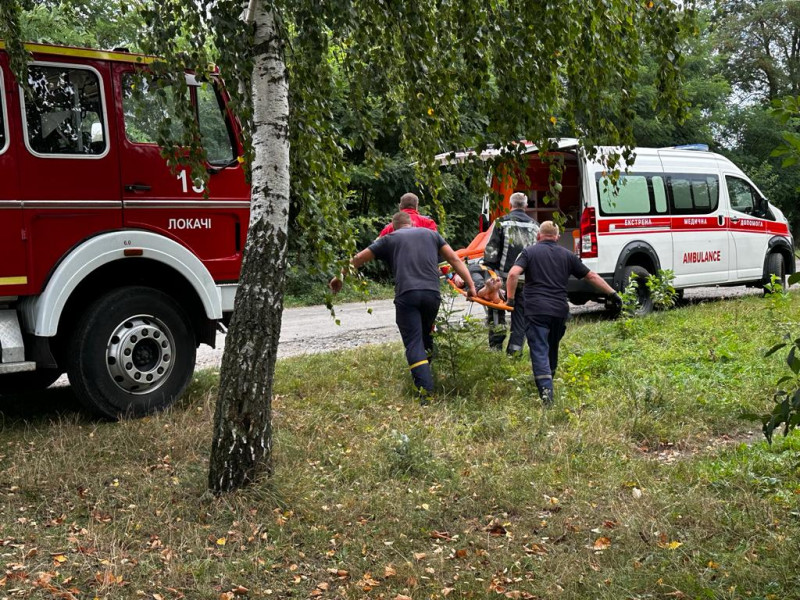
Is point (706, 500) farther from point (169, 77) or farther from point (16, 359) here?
point (16, 359)

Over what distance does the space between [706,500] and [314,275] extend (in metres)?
2.74

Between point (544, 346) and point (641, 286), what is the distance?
5488mm

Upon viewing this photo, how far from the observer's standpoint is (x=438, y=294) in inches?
310

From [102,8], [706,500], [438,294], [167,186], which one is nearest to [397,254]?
[438,294]

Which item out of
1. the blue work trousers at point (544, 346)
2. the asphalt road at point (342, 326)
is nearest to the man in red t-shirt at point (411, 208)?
the asphalt road at point (342, 326)

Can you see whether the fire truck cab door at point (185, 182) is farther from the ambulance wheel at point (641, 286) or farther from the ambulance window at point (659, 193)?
the ambulance window at point (659, 193)

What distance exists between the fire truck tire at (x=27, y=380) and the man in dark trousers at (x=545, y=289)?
3869mm

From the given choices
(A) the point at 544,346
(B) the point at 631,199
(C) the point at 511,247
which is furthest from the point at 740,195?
(A) the point at 544,346

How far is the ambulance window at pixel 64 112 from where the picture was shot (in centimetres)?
646

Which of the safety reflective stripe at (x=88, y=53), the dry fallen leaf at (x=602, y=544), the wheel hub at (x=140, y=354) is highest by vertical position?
the safety reflective stripe at (x=88, y=53)

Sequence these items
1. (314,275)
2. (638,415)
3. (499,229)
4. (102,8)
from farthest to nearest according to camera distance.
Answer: (102,8), (499,229), (638,415), (314,275)

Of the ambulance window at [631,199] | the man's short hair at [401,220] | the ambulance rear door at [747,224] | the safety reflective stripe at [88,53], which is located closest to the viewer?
the safety reflective stripe at [88,53]

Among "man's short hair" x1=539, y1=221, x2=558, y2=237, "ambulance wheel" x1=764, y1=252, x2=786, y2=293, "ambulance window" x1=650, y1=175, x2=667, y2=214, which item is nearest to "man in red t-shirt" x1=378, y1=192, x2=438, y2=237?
"man's short hair" x1=539, y1=221, x2=558, y2=237

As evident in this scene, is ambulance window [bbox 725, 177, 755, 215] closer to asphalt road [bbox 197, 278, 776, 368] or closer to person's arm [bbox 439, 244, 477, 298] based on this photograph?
asphalt road [bbox 197, 278, 776, 368]
